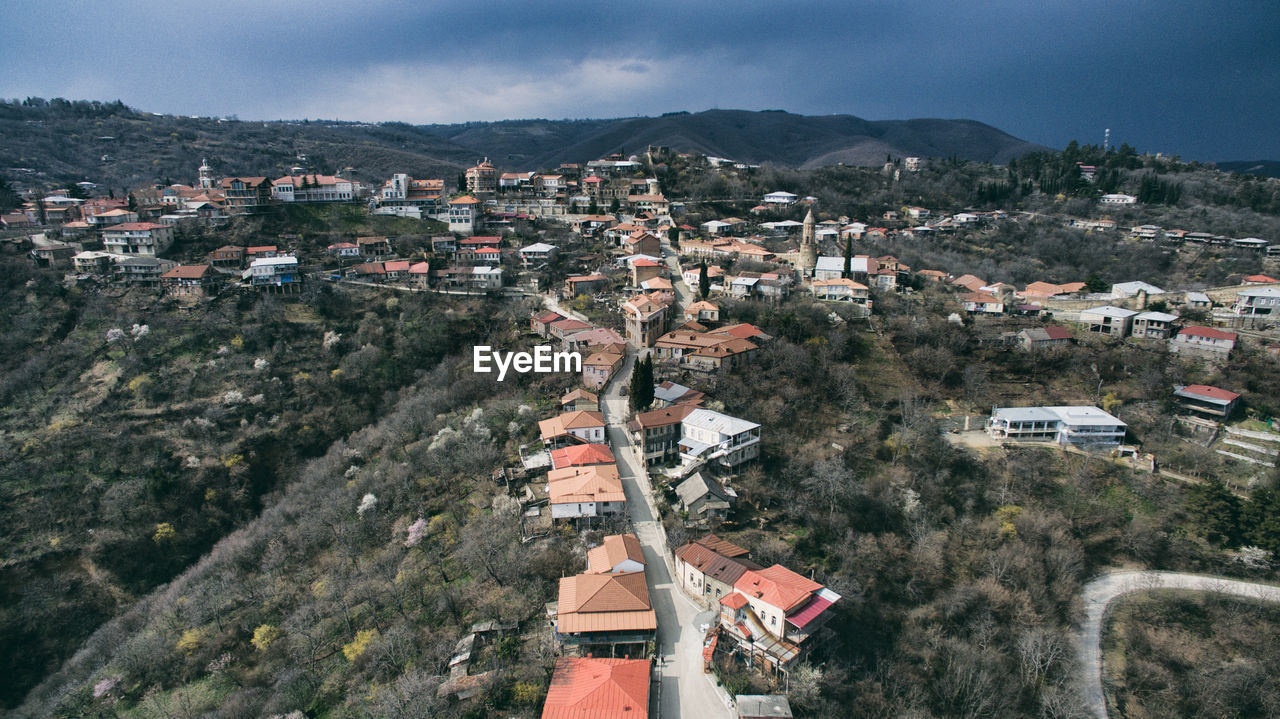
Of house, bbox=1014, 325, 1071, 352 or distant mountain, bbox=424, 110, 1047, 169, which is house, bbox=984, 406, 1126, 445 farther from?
distant mountain, bbox=424, 110, 1047, 169

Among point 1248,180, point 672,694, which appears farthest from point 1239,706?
point 1248,180

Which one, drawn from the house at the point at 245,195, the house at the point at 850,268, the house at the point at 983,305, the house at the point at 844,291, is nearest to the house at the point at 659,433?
the house at the point at 844,291

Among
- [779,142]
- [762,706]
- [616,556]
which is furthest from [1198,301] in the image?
[779,142]

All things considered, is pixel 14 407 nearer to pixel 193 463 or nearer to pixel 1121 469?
pixel 193 463

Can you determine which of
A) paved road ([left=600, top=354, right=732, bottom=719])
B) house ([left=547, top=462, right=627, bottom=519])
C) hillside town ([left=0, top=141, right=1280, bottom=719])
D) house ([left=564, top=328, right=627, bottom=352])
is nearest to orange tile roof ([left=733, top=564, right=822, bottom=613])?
hillside town ([left=0, top=141, right=1280, bottom=719])

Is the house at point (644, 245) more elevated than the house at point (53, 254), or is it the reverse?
the house at point (644, 245)

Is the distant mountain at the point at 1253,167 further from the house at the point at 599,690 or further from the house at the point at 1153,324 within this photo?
the house at the point at 599,690
